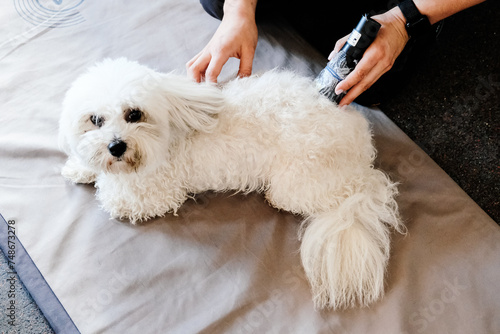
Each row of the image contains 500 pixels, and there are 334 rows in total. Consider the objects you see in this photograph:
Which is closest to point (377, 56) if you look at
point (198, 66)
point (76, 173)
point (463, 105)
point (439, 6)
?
point (439, 6)

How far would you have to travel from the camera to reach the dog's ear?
913 mm

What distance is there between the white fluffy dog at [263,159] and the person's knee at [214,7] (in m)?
0.40

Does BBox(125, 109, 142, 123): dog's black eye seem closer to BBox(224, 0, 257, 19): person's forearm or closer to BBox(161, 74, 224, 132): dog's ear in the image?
BBox(161, 74, 224, 132): dog's ear

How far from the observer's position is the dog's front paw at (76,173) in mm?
1119

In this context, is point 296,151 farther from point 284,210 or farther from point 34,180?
point 34,180

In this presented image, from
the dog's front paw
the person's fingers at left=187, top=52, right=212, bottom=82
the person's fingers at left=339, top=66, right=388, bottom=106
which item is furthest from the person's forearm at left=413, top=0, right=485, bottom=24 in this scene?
the dog's front paw

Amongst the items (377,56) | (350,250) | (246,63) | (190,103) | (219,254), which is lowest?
(350,250)

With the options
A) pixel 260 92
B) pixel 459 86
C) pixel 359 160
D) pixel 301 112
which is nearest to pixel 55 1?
pixel 260 92

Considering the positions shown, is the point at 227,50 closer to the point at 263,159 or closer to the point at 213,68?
the point at 213,68

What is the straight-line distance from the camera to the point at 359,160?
41.6 inches

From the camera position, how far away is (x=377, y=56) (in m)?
1.02

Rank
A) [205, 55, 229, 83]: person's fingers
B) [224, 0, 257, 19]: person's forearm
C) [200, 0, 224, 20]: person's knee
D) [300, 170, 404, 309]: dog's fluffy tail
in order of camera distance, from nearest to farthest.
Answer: [300, 170, 404, 309]: dog's fluffy tail
[205, 55, 229, 83]: person's fingers
[224, 0, 257, 19]: person's forearm
[200, 0, 224, 20]: person's knee

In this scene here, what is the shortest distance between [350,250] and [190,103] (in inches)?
20.8

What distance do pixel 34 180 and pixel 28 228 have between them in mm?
148
